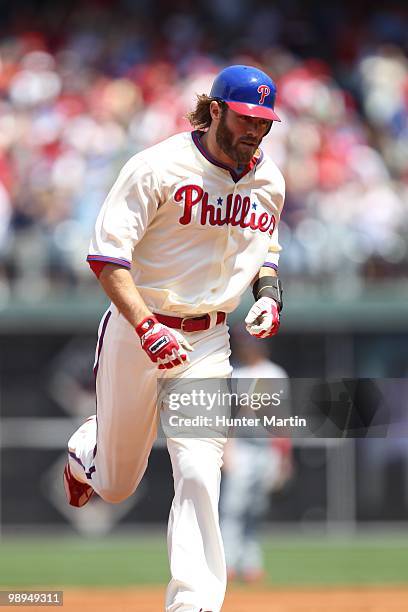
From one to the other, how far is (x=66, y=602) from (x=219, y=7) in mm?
9165

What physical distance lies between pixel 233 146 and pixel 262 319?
69 cm

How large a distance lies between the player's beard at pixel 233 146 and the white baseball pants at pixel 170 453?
70cm

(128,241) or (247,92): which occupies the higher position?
(247,92)

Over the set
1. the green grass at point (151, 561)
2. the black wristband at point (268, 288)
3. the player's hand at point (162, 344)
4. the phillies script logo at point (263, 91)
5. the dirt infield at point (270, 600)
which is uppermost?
the phillies script logo at point (263, 91)

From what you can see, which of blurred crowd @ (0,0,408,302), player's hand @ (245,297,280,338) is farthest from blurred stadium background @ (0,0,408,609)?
player's hand @ (245,297,280,338)

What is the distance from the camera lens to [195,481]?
15.6 ft

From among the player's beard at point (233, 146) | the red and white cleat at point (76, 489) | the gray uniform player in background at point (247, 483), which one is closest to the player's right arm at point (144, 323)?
the player's beard at point (233, 146)

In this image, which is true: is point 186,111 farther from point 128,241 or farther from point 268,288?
point 128,241

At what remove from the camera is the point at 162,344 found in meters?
4.62

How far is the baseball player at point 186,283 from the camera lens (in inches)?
187

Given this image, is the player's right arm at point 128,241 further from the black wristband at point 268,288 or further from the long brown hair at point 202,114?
the black wristband at point 268,288

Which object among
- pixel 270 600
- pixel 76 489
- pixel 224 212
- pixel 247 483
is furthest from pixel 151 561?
pixel 224 212

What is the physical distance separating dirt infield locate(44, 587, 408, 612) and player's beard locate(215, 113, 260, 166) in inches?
119

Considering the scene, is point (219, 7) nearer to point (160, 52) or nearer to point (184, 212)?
point (160, 52)
